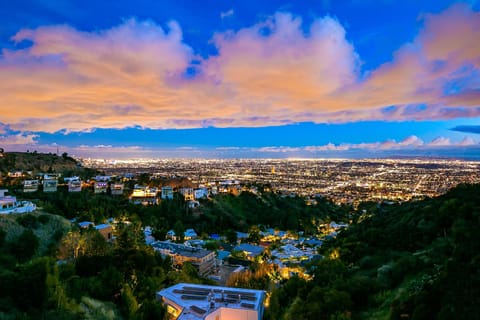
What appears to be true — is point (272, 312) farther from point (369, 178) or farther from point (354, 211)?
point (369, 178)

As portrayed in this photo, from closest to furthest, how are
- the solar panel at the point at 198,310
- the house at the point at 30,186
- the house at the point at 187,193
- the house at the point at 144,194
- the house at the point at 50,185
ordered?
the solar panel at the point at 198,310 < the house at the point at 30,186 < the house at the point at 50,185 < the house at the point at 144,194 < the house at the point at 187,193

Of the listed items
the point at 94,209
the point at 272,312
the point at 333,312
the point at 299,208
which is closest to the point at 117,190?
the point at 94,209

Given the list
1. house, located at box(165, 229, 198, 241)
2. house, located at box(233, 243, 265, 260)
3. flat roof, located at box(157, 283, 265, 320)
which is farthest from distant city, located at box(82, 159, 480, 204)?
flat roof, located at box(157, 283, 265, 320)

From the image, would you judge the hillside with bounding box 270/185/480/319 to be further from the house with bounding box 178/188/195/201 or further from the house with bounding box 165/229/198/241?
the house with bounding box 178/188/195/201

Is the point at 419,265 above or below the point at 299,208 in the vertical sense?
above

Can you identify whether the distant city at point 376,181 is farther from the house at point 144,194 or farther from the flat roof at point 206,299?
the flat roof at point 206,299

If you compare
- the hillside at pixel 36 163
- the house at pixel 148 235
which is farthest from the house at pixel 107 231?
the hillside at pixel 36 163
